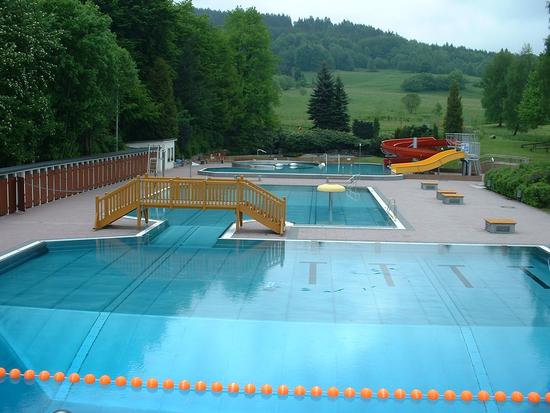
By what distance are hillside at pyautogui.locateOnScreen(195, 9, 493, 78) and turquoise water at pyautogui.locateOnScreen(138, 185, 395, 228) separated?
124 meters

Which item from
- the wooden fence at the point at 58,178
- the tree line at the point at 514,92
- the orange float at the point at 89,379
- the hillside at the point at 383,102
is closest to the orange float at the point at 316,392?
the orange float at the point at 89,379

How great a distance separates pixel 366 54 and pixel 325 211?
164467mm

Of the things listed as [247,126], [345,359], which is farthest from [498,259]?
[247,126]

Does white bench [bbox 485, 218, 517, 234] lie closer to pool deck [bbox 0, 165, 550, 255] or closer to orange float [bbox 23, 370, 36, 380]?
pool deck [bbox 0, 165, 550, 255]

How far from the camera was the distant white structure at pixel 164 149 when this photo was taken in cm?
4306

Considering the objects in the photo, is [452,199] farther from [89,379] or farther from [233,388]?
[89,379]

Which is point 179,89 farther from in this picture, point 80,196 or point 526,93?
point 526,93

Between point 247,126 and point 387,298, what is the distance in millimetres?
47370

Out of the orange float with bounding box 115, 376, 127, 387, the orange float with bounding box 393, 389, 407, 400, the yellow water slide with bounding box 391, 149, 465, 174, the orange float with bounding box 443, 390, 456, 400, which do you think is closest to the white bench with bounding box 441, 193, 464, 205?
the yellow water slide with bounding box 391, 149, 465, 174

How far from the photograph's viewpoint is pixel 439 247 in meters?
19.1

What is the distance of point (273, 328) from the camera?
12.3m

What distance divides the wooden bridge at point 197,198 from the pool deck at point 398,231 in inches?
22.7

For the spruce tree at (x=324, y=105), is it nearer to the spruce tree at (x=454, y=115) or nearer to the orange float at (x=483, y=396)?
the spruce tree at (x=454, y=115)

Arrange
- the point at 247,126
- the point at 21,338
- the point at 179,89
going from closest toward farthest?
1. the point at 21,338
2. the point at 179,89
3. the point at 247,126
